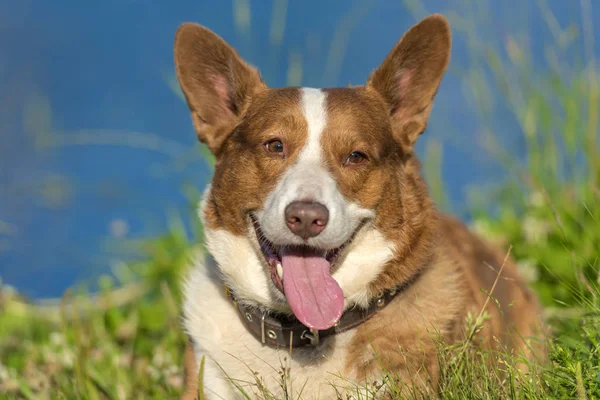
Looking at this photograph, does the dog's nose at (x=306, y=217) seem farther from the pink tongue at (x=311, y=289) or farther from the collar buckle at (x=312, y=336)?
the collar buckle at (x=312, y=336)

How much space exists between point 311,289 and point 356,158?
29.7 inches

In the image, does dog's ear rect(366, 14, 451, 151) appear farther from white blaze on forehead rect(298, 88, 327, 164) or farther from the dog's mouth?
the dog's mouth

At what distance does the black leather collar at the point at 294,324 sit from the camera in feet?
12.7

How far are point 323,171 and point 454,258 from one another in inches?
46.1

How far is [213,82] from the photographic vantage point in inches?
177

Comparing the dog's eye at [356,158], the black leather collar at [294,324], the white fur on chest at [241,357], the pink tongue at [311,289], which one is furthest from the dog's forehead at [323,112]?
the white fur on chest at [241,357]

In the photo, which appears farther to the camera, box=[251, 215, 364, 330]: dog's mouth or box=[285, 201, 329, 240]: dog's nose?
box=[251, 215, 364, 330]: dog's mouth

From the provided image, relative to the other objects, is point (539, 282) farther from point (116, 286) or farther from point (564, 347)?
point (116, 286)

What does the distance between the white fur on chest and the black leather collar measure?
1.6 inches

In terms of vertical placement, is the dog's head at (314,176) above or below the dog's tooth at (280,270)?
above

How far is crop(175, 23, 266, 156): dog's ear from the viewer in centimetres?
434

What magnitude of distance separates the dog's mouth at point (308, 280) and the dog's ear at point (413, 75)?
818 mm

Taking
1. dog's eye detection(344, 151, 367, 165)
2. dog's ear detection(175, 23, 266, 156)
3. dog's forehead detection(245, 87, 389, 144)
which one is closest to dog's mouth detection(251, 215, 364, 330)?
dog's eye detection(344, 151, 367, 165)

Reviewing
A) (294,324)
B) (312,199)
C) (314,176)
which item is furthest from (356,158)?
(294,324)
